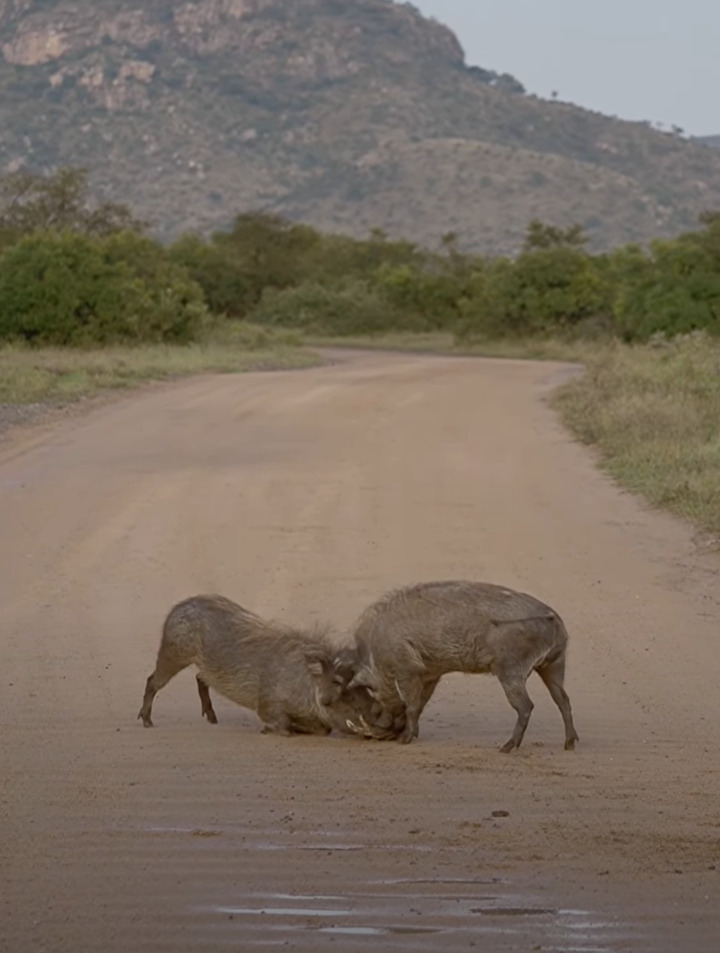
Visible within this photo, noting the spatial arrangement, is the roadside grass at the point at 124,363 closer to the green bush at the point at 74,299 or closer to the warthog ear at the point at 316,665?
the green bush at the point at 74,299

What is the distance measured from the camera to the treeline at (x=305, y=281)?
35562mm

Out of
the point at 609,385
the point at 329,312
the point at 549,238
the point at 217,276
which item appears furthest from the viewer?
the point at 217,276

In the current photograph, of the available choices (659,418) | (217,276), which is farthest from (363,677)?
(217,276)

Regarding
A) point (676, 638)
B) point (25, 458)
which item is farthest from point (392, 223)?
point (676, 638)

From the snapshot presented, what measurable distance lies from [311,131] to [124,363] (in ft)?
264

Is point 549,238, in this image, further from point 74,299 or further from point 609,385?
point 609,385

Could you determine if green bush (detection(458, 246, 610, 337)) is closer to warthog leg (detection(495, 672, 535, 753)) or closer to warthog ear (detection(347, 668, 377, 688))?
warthog ear (detection(347, 668, 377, 688))

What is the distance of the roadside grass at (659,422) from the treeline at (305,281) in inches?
413

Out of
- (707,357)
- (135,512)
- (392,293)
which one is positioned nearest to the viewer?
(135,512)

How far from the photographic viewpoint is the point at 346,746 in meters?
6.91

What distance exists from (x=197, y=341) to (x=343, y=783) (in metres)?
33.3

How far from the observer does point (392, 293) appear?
5659 cm

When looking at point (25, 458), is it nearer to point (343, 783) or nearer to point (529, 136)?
point (343, 783)

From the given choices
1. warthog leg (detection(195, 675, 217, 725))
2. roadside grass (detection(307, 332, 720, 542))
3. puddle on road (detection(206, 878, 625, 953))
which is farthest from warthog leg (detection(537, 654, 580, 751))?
roadside grass (detection(307, 332, 720, 542))
